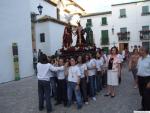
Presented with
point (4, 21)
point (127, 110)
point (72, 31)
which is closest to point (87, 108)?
point (127, 110)

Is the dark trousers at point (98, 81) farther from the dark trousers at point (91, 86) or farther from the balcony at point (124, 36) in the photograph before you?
the balcony at point (124, 36)

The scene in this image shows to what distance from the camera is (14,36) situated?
19344 mm

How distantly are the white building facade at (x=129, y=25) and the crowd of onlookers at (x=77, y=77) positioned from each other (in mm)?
34740

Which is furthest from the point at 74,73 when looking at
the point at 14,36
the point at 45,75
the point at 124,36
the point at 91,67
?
the point at 124,36

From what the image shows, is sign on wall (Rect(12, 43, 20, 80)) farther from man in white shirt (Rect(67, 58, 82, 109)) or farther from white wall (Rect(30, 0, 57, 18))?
white wall (Rect(30, 0, 57, 18))

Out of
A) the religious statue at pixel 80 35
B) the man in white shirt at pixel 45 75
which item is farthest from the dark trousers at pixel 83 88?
the religious statue at pixel 80 35

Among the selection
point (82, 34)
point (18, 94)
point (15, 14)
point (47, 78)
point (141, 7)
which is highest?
point (141, 7)

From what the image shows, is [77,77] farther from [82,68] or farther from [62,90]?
[62,90]

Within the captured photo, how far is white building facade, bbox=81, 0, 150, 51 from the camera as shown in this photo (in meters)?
45.4

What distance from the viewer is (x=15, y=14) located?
19.5 meters

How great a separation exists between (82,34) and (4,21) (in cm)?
621

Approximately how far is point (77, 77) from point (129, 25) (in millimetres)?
38440

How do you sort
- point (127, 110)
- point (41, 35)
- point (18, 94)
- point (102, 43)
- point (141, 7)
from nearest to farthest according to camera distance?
point (127, 110) < point (18, 94) < point (41, 35) < point (141, 7) < point (102, 43)

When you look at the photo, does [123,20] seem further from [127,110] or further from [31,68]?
[127,110]
